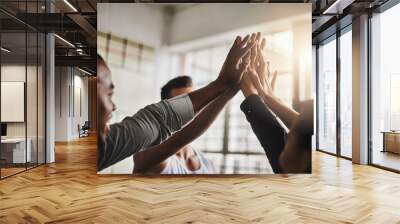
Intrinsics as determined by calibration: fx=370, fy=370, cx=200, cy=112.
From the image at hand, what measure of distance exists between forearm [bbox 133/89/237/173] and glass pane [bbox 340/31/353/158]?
3705 millimetres

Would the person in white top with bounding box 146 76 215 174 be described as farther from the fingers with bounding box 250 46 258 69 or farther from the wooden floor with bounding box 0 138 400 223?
the fingers with bounding box 250 46 258 69

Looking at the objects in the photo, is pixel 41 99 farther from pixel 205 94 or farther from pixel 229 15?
pixel 229 15

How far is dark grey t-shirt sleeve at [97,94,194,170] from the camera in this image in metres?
6.00

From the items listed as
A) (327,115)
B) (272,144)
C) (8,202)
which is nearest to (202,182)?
(272,144)

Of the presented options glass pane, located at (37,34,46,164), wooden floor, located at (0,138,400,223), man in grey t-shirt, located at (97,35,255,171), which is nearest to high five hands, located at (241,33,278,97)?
man in grey t-shirt, located at (97,35,255,171)

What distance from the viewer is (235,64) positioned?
6.14m

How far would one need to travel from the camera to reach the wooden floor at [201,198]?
3777 mm

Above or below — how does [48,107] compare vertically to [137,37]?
below

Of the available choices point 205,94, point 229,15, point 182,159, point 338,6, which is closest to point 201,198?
point 182,159

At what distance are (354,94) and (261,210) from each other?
489cm

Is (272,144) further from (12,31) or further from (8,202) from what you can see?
(12,31)

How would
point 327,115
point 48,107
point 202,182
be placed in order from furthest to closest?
point 327,115 < point 48,107 < point 202,182

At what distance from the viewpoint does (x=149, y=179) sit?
5.95 metres

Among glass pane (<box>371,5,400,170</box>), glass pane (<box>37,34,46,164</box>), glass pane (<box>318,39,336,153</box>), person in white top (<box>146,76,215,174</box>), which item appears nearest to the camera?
person in white top (<box>146,76,215,174</box>)
